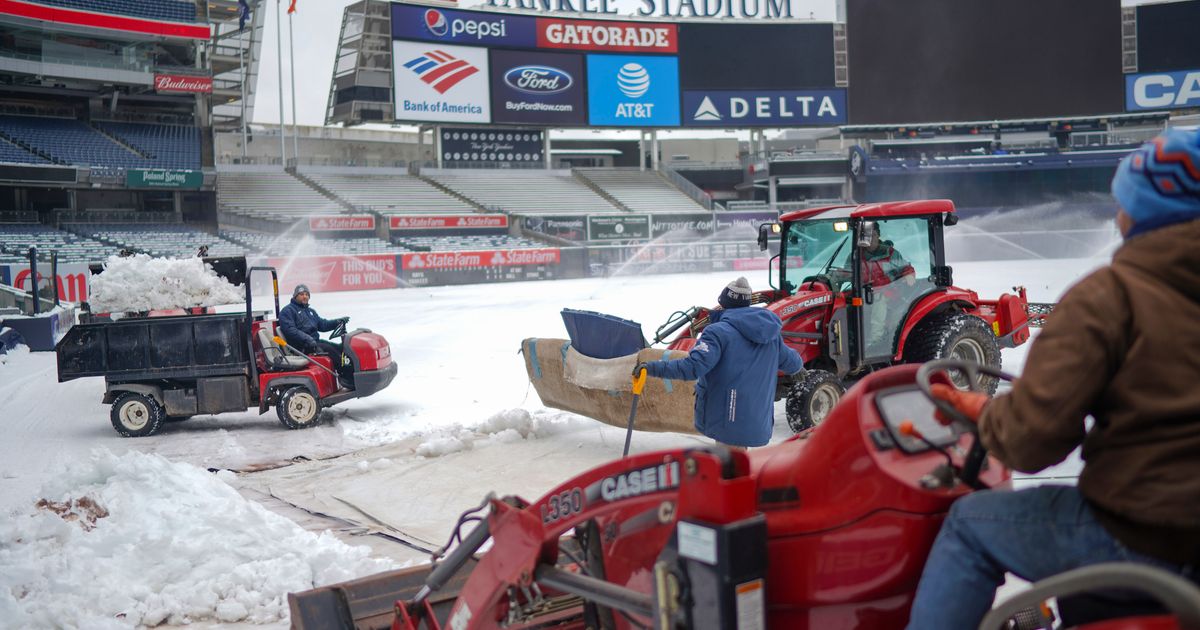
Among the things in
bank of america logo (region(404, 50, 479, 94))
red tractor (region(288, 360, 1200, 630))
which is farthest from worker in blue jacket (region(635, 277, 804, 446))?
bank of america logo (region(404, 50, 479, 94))

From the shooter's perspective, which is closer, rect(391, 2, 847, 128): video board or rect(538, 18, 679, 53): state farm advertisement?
rect(391, 2, 847, 128): video board

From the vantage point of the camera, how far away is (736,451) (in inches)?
92.4

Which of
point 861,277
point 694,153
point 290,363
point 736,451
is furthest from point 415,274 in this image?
point 694,153

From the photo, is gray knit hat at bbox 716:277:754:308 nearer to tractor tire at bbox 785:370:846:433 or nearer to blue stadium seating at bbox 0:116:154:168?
tractor tire at bbox 785:370:846:433

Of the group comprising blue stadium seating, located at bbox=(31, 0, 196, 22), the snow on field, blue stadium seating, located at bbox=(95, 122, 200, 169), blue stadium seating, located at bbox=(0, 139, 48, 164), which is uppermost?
blue stadium seating, located at bbox=(31, 0, 196, 22)

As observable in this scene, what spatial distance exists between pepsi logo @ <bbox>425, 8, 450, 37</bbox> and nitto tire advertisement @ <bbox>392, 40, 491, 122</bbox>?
2.28 ft

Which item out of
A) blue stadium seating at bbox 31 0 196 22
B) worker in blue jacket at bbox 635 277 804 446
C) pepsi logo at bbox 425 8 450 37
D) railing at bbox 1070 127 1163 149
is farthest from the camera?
railing at bbox 1070 127 1163 149

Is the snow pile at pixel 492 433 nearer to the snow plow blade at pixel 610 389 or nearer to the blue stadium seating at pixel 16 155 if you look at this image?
the snow plow blade at pixel 610 389

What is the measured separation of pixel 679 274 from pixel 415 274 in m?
10.3

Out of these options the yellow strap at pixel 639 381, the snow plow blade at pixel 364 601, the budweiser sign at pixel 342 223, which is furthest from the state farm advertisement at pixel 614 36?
the snow plow blade at pixel 364 601

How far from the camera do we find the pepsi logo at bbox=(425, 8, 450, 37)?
45.2 meters

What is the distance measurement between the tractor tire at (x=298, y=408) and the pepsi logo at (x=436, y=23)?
126 feet

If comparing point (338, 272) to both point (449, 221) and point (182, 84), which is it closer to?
point (449, 221)

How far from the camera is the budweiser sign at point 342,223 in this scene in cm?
4019
